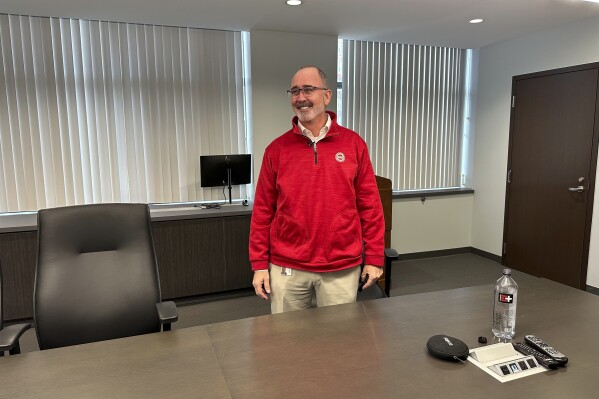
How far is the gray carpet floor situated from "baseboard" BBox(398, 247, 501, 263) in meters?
0.05

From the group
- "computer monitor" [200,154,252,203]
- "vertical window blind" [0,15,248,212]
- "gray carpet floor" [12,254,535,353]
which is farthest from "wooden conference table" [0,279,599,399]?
"vertical window blind" [0,15,248,212]

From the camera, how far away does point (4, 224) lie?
122 inches

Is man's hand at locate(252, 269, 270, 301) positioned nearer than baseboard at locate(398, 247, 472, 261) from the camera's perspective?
Yes

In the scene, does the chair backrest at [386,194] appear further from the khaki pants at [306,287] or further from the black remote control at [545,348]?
the black remote control at [545,348]

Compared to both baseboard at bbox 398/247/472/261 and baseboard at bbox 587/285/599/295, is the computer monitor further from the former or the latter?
baseboard at bbox 587/285/599/295

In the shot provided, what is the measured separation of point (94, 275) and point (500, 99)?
14.1 ft

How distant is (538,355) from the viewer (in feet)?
4.14

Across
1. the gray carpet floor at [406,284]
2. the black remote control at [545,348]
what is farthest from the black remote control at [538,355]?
the gray carpet floor at [406,284]

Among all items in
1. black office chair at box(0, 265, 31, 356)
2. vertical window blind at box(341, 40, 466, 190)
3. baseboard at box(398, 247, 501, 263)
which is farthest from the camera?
baseboard at box(398, 247, 501, 263)

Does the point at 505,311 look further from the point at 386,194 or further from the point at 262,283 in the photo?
the point at 386,194

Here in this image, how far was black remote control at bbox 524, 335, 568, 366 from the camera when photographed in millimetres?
1223

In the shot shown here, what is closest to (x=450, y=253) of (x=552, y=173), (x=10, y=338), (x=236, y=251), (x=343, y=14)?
(x=552, y=173)

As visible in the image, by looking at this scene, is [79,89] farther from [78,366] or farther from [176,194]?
[78,366]

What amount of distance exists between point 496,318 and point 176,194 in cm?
310
